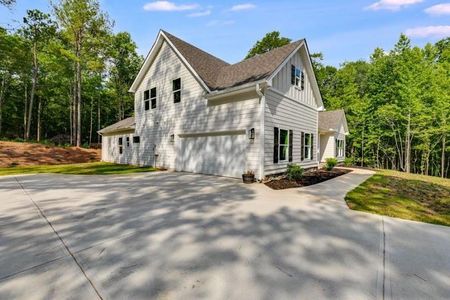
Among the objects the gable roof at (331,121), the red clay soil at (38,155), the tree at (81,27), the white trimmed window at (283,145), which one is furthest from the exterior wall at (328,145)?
the tree at (81,27)

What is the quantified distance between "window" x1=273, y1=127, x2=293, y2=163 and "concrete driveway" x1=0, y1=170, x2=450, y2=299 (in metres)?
4.69

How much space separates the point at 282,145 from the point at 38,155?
19791mm

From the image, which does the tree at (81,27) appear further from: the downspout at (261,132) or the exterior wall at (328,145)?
the exterior wall at (328,145)

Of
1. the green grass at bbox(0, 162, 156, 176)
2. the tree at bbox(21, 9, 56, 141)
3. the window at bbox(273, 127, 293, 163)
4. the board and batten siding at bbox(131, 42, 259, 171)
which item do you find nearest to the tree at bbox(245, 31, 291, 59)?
the board and batten siding at bbox(131, 42, 259, 171)

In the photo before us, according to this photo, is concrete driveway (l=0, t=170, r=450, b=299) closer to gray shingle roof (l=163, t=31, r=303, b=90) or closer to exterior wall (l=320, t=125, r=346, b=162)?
gray shingle roof (l=163, t=31, r=303, b=90)

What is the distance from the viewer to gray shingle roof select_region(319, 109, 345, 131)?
1962 centimetres

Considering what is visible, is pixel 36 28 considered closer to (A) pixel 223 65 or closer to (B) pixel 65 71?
(B) pixel 65 71

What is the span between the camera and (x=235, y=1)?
1048cm

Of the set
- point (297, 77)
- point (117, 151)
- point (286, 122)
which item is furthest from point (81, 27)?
point (286, 122)

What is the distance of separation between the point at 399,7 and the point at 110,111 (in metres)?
38.8

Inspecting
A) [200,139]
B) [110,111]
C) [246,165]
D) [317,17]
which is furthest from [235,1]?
[110,111]

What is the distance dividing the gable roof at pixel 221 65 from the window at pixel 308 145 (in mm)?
4936

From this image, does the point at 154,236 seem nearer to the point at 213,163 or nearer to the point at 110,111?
the point at 213,163

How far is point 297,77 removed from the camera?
471 inches
